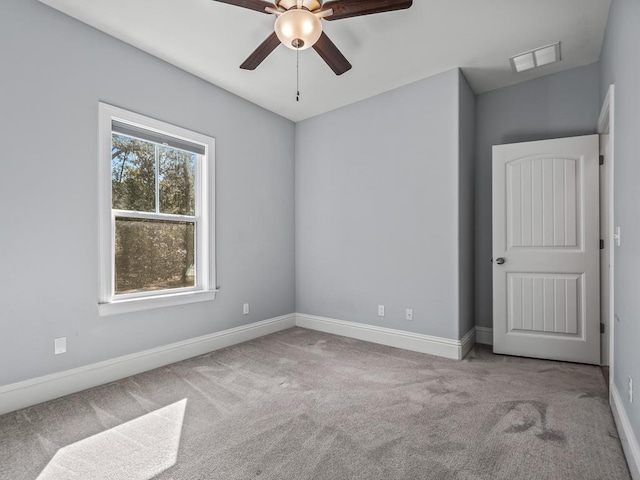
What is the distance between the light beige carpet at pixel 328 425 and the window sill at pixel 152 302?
0.56m

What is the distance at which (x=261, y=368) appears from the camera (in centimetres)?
306

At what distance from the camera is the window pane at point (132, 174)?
2.89 m

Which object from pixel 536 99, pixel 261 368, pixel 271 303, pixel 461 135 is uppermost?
pixel 536 99

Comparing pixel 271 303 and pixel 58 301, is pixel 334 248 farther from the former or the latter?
pixel 58 301

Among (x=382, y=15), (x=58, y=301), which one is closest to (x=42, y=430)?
(x=58, y=301)

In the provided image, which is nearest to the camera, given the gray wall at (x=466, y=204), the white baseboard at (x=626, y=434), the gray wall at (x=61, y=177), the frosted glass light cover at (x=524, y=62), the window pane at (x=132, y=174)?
the white baseboard at (x=626, y=434)

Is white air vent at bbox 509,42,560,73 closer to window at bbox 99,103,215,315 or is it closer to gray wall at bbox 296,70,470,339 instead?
gray wall at bbox 296,70,470,339

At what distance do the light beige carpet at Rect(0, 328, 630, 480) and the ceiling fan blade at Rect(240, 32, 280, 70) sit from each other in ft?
8.04

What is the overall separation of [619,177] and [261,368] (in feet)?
9.74

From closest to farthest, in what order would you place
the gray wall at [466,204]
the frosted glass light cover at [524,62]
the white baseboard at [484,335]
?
the frosted glass light cover at [524,62] < the gray wall at [466,204] < the white baseboard at [484,335]

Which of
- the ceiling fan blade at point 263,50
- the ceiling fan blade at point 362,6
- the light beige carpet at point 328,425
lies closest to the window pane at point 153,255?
the light beige carpet at point 328,425

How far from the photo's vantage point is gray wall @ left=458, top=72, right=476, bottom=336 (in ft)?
11.0

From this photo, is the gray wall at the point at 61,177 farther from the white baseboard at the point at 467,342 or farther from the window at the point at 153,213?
the white baseboard at the point at 467,342

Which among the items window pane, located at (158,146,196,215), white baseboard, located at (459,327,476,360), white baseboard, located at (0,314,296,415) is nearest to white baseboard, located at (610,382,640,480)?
white baseboard, located at (459,327,476,360)
